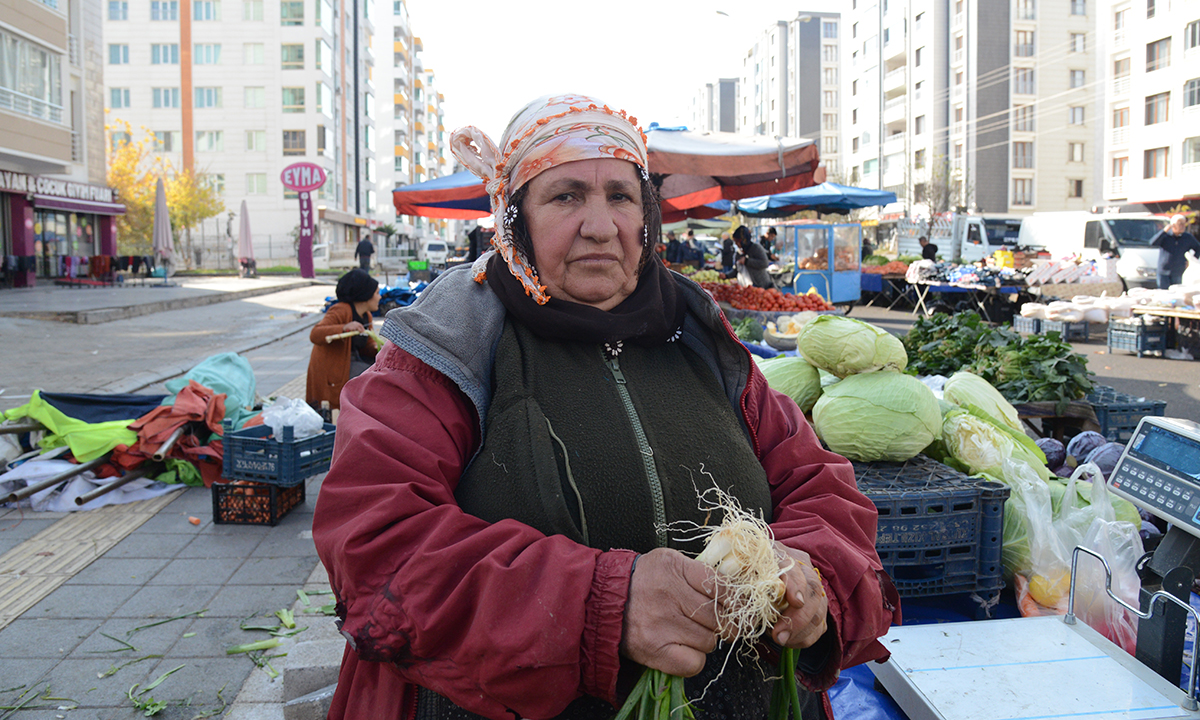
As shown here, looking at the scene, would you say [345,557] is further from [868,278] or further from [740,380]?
[868,278]

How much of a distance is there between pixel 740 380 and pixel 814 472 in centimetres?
28

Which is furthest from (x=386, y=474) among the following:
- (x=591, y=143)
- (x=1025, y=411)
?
(x=1025, y=411)

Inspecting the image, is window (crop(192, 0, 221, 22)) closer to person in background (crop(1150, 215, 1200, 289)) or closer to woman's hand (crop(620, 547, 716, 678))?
person in background (crop(1150, 215, 1200, 289))

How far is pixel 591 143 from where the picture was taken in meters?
1.73

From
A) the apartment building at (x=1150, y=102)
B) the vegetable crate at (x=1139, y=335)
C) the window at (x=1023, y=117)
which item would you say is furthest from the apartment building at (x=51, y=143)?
the window at (x=1023, y=117)

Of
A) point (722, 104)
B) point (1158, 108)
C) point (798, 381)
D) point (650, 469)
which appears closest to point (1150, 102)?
point (1158, 108)

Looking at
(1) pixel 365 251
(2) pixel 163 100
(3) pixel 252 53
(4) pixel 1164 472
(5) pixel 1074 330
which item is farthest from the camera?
(2) pixel 163 100

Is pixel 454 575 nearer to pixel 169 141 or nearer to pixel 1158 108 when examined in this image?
pixel 1158 108

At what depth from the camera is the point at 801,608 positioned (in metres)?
1.37

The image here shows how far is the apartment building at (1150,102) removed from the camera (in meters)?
34.6

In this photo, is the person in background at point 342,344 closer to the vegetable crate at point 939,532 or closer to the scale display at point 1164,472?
the vegetable crate at point 939,532

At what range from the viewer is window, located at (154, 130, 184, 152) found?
51344mm

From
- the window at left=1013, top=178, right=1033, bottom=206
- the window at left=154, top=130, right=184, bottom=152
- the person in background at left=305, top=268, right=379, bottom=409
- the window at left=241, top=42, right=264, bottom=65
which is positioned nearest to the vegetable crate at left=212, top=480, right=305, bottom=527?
the person in background at left=305, top=268, right=379, bottom=409

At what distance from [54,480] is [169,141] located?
183 ft
